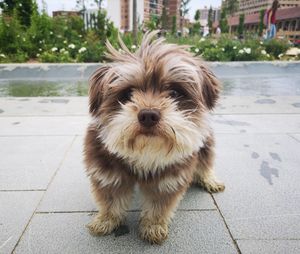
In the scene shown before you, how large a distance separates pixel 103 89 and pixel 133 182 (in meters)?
0.76

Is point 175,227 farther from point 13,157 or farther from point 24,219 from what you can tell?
point 13,157

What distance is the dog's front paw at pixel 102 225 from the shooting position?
2443mm

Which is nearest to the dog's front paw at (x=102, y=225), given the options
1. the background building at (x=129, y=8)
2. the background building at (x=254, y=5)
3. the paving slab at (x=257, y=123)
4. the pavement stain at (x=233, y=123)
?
the paving slab at (x=257, y=123)

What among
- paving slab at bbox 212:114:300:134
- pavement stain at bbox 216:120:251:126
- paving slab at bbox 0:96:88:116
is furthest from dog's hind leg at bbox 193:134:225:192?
paving slab at bbox 0:96:88:116

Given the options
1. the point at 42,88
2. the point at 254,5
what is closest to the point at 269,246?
the point at 42,88

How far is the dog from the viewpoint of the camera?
198 centimetres

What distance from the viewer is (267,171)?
3.49 meters

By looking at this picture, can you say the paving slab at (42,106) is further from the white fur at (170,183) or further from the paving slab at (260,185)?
the white fur at (170,183)

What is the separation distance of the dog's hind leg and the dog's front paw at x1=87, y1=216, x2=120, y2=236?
39.0 inches

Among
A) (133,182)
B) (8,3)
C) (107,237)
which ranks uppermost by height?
(8,3)

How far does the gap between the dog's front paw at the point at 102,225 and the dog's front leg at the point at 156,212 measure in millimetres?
238

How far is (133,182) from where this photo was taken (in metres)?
A: 2.37

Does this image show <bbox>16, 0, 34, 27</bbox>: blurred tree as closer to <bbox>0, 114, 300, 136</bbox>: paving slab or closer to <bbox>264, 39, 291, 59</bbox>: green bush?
<bbox>264, 39, 291, 59</bbox>: green bush

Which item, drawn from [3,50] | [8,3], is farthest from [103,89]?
[8,3]
